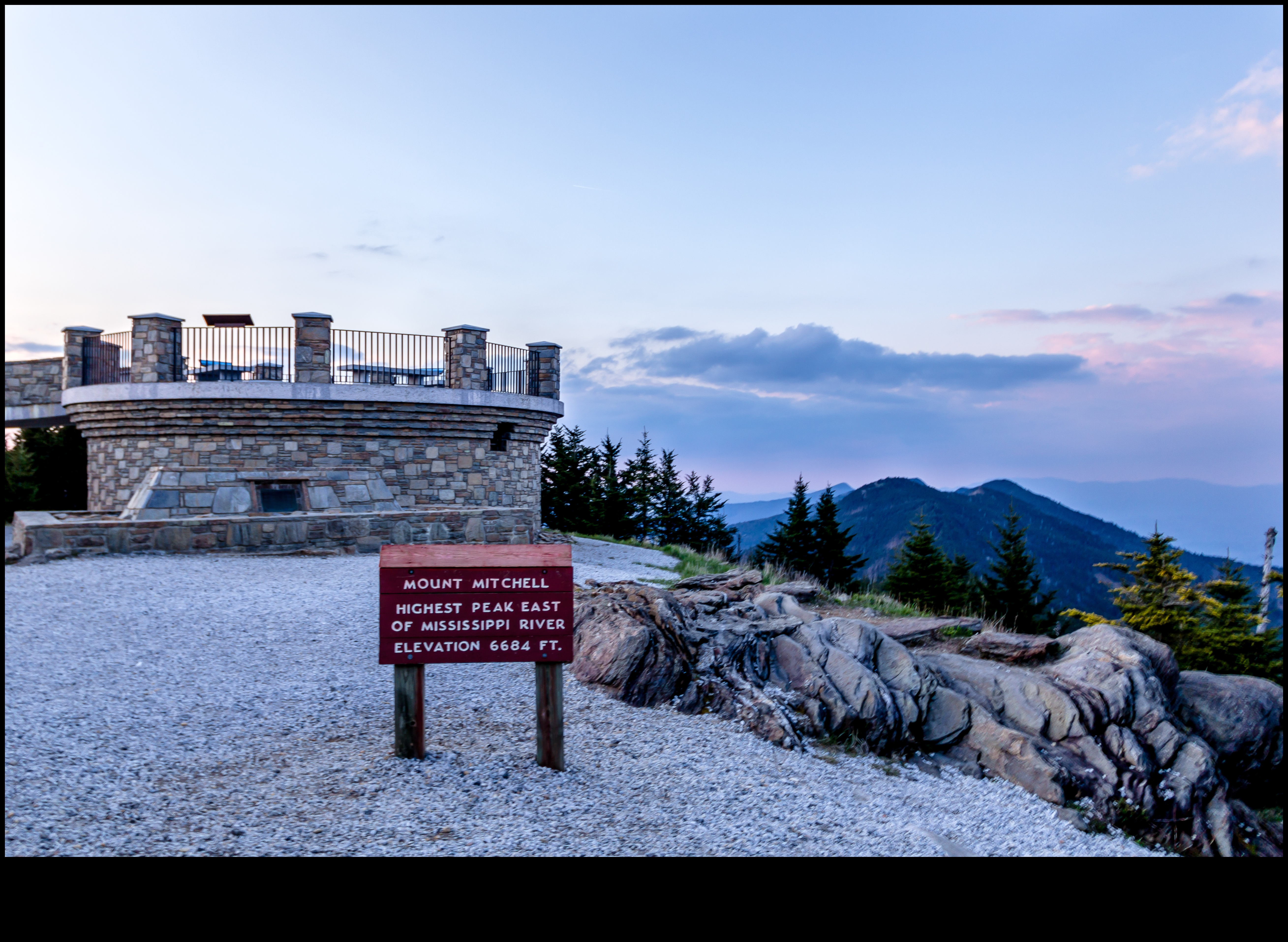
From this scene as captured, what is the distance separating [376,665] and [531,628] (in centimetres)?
317

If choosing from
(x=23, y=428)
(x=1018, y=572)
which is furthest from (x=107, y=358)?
(x=1018, y=572)

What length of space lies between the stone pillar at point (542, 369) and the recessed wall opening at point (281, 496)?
6.34 metres

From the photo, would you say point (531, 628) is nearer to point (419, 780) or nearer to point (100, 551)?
Answer: point (419, 780)

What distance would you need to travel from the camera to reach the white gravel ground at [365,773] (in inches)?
165

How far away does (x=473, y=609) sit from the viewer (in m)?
4.94

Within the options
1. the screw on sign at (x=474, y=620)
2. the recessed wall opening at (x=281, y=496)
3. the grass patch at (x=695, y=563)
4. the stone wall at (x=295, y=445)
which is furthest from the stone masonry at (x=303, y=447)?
the screw on sign at (x=474, y=620)

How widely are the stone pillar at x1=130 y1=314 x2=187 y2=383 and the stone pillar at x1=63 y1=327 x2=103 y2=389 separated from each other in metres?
2.40

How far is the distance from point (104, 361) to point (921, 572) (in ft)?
86.6

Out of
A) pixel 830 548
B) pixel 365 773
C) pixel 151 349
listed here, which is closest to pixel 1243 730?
pixel 365 773

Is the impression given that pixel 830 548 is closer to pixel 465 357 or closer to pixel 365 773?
pixel 465 357

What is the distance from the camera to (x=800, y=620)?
8.68 meters

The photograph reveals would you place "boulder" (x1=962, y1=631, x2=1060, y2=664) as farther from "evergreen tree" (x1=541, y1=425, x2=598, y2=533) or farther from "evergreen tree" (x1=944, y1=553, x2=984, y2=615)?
"evergreen tree" (x1=541, y1=425, x2=598, y2=533)

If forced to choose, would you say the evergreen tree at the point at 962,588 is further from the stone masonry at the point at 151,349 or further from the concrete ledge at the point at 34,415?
the stone masonry at the point at 151,349

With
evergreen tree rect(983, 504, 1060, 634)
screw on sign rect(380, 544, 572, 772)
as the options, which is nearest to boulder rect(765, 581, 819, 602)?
screw on sign rect(380, 544, 572, 772)
